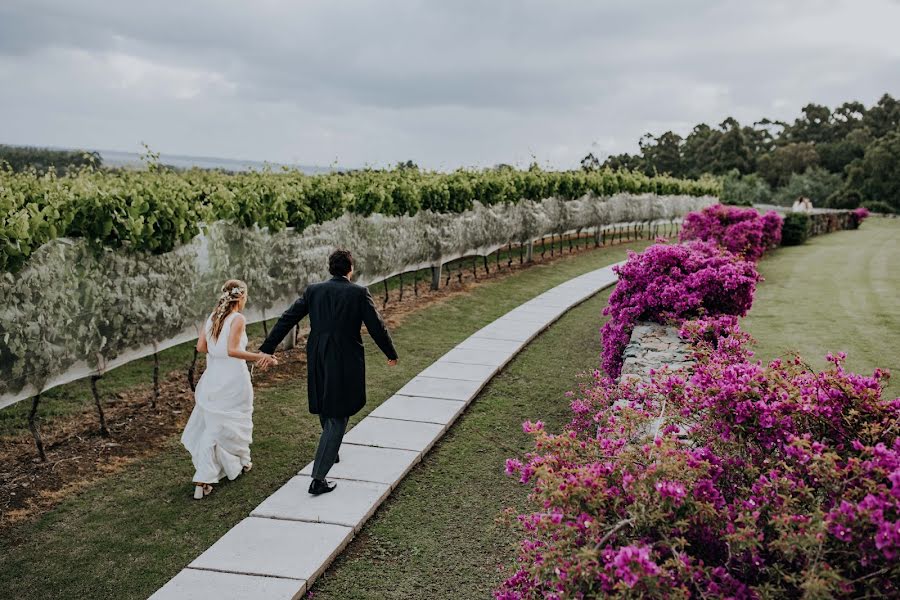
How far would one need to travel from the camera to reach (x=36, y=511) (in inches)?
232

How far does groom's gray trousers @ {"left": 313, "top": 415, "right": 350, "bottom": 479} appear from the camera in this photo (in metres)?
6.02

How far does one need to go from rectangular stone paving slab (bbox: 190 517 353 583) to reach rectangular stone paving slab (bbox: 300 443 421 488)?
35.3 inches

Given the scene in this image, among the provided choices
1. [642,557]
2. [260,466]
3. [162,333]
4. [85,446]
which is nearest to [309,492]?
[260,466]

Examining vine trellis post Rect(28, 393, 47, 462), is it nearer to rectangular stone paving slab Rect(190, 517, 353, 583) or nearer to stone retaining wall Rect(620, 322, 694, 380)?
rectangular stone paving slab Rect(190, 517, 353, 583)

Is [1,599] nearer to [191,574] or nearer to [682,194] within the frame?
[191,574]

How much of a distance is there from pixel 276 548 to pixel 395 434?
236 cm

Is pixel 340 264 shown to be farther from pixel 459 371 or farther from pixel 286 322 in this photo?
pixel 459 371

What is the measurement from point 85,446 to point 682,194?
3344 centimetres

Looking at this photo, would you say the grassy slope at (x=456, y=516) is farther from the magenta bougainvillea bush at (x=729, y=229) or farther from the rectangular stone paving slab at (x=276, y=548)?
the magenta bougainvillea bush at (x=729, y=229)

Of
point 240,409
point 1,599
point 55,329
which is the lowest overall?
point 1,599

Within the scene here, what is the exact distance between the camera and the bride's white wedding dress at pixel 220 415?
20.6 feet

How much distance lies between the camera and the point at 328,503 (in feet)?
19.2

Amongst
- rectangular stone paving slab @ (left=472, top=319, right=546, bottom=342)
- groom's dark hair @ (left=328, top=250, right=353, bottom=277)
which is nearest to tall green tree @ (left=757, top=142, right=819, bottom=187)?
rectangular stone paving slab @ (left=472, top=319, right=546, bottom=342)

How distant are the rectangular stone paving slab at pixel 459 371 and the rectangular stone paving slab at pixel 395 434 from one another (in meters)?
1.77
